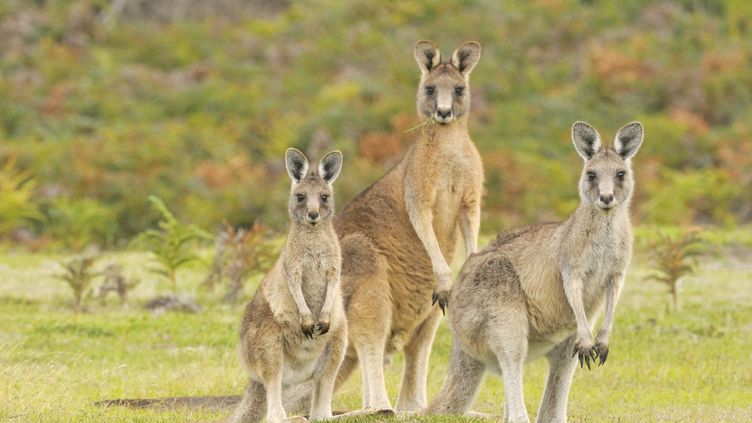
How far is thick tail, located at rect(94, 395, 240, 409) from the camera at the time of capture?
340 inches

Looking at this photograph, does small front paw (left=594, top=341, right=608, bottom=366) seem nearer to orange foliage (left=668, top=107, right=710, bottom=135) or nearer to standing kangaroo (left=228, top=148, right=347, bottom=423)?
standing kangaroo (left=228, top=148, right=347, bottom=423)

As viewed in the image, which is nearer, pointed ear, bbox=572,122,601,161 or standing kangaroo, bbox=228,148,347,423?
standing kangaroo, bbox=228,148,347,423

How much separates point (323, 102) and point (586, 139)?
64.8ft

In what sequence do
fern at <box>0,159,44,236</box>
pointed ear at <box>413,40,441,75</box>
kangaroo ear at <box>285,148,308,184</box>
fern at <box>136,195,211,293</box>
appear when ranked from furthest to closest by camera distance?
1. fern at <box>0,159,44,236</box>
2. fern at <box>136,195,211,293</box>
3. pointed ear at <box>413,40,441,75</box>
4. kangaroo ear at <box>285,148,308,184</box>

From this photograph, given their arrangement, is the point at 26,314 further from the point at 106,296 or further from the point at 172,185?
the point at 172,185

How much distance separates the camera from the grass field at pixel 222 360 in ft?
29.0

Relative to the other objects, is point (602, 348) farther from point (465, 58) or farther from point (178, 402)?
point (178, 402)

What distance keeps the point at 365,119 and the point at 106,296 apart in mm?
12182

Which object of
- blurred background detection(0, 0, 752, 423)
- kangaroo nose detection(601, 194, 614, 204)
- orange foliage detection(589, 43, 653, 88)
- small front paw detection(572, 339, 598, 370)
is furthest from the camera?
orange foliage detection(589, 43, 653, 88)

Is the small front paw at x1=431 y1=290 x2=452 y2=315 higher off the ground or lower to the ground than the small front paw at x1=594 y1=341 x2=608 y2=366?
higher

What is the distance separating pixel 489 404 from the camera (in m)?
9.65

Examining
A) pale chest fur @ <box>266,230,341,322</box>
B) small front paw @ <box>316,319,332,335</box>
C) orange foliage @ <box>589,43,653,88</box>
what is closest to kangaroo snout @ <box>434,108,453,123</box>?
pale chest fur @ <box>266,230,341,322</box>

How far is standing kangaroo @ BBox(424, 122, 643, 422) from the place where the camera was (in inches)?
294

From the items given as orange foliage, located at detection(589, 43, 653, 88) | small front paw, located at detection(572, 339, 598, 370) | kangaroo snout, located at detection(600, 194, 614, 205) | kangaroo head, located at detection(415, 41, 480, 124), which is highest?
orange foliage, located at detection(589, 43, 653, 88)
